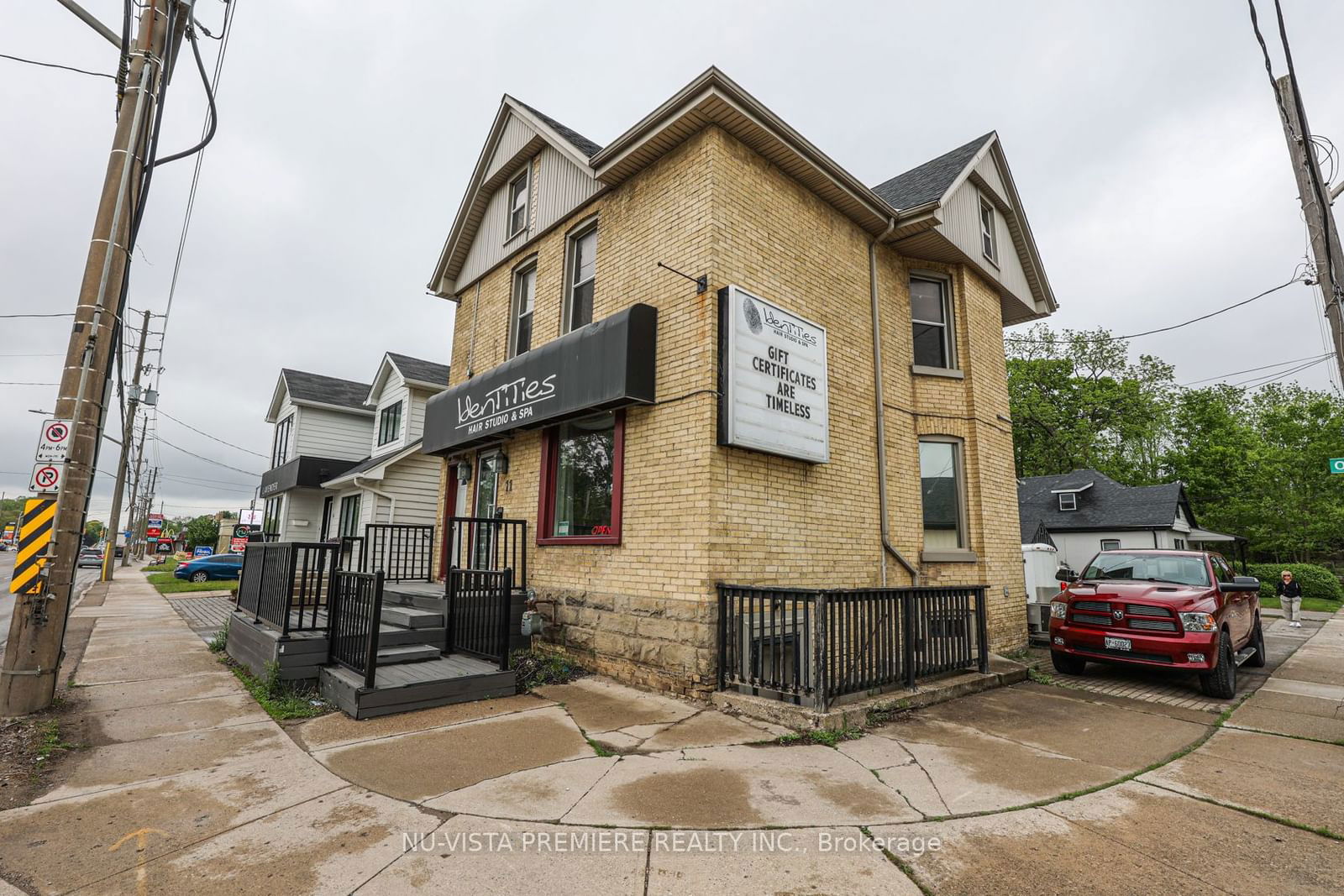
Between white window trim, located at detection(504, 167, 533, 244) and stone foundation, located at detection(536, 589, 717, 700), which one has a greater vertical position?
white window trim, located at detection(504, 167, 533, 244)

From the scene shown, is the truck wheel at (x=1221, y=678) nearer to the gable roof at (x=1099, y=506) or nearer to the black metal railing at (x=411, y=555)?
the black metal railing at (x=411, y=555)

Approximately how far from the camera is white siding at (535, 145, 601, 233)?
30.9 ft

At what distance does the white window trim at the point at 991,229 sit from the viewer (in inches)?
452

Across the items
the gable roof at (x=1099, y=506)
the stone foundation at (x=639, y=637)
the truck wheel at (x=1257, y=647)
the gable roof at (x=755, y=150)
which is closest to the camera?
the stone foundation at (x=639, y=637)

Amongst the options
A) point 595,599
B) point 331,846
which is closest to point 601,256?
point 595,599

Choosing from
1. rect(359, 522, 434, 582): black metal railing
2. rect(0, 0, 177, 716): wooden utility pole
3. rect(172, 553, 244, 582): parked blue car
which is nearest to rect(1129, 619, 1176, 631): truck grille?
rect(359, 522, 434, 582): black metal railing

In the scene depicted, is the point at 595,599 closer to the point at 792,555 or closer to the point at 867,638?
the point at 792,555

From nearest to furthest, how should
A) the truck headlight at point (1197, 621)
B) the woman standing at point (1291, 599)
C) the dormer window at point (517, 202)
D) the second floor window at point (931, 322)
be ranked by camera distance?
1. the truck headlight at point (1197, 621)
2. the second floor window at point (931, 322)
3. the dormer window at point (517, 202)
4. the woman standing at point (1291, 599)

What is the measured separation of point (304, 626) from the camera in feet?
24.3

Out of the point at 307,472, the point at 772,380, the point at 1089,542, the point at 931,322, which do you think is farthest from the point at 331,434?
the point at 1089,542

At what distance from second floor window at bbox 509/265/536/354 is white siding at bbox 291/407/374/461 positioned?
45.2 feet

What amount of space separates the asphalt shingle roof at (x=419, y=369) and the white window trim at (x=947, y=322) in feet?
44.2

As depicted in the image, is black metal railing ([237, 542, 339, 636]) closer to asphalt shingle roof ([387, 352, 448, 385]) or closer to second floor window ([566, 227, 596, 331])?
second floor window ([566, 227, 596, 331])

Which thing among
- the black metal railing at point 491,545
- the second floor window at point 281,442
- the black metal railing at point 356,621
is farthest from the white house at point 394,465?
the black metal railing at point 356,621
